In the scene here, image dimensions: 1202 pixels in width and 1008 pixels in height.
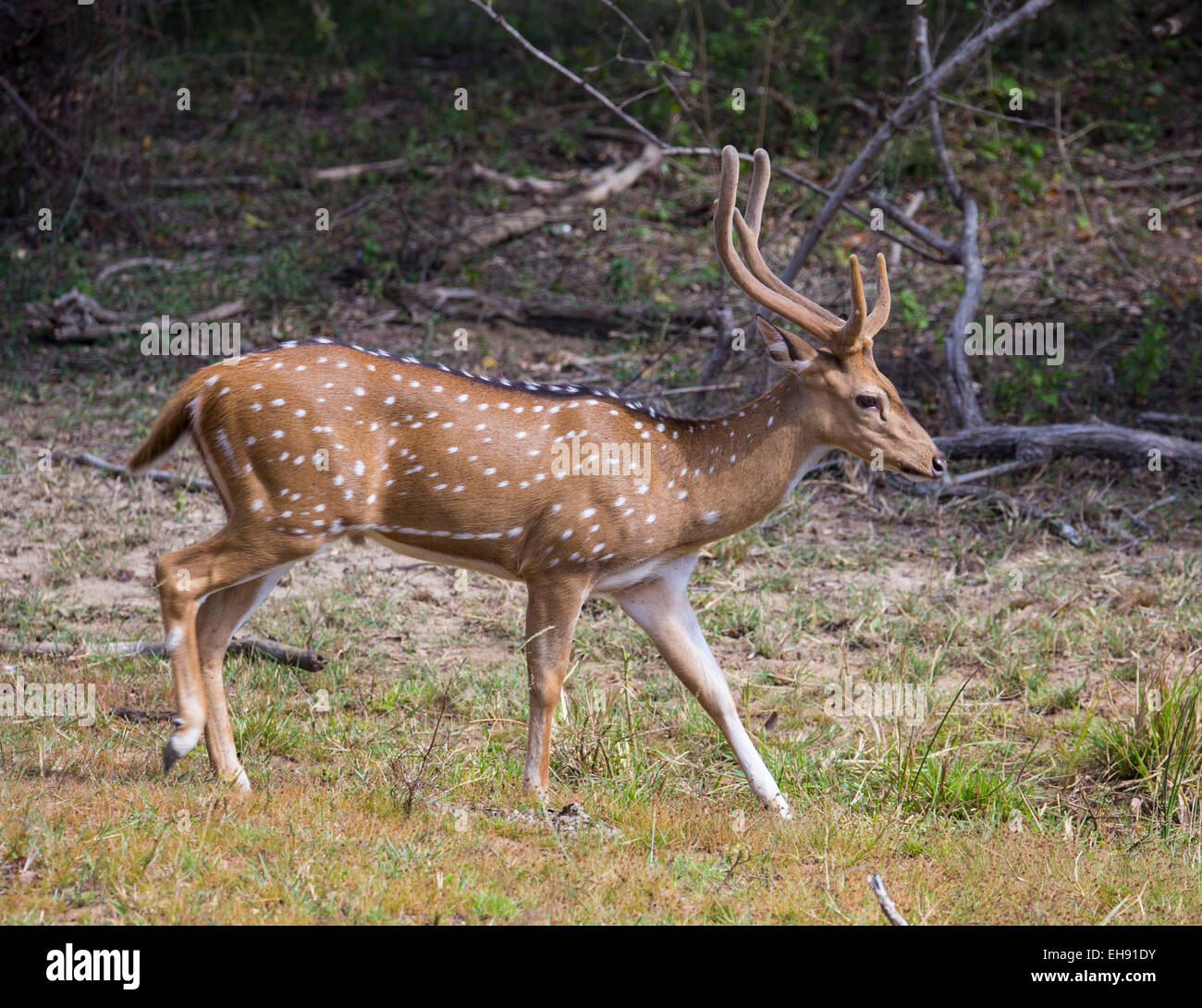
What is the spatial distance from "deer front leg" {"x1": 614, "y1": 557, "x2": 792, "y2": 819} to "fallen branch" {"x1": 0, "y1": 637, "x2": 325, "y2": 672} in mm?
1822

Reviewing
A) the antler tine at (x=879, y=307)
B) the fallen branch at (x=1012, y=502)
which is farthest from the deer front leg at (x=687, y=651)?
the fallen branch at (x=1012, y=502)

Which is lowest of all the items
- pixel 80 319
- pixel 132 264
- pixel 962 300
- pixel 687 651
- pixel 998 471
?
pixel 687 651

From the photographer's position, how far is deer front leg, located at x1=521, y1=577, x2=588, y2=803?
5.41 meters

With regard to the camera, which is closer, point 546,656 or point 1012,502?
point 546,656

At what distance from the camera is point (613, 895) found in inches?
176

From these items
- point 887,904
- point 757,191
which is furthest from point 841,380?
point 887,904

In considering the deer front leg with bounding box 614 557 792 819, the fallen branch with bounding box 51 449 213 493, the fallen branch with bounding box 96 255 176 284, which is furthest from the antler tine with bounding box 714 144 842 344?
the fallen branch with bounding box 96 255 176 284

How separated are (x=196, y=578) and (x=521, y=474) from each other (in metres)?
1.30

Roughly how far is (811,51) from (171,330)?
7.84 m

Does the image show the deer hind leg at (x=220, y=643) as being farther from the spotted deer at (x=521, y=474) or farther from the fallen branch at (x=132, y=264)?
the fallen branch at (x=132, y=264)

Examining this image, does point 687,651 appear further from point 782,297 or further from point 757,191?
point 757,191

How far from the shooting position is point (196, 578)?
5172mm
